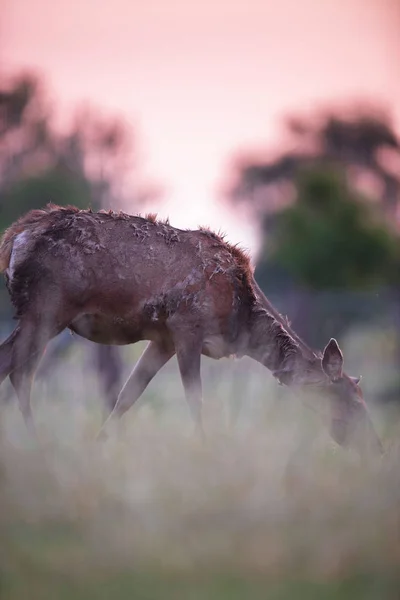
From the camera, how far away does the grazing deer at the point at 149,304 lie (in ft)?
27.4

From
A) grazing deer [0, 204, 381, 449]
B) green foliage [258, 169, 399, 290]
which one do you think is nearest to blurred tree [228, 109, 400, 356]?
green foliage [258, 169, 399, 290]

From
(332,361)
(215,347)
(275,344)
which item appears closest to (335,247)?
(275,344)

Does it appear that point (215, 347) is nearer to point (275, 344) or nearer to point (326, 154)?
point (275, 344)

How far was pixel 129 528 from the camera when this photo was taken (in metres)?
4.78

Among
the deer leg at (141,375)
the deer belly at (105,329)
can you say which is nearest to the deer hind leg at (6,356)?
the deer belly at (105,329)

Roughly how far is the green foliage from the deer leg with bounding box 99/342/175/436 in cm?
2582

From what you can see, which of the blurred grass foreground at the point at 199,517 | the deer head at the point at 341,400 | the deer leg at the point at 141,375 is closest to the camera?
the blurred grass foreground at the point at 199,517

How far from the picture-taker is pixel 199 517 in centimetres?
496

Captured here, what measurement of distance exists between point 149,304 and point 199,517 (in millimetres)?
3969

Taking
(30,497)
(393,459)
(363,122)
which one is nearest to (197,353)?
(393,459)

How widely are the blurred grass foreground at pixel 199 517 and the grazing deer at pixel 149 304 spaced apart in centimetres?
189

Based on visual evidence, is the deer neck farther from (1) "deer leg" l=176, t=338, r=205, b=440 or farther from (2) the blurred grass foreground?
(2) the blurred grass foreground

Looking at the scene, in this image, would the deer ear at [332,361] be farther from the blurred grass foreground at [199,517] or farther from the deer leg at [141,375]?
the blurred grass foreground at [199,517]

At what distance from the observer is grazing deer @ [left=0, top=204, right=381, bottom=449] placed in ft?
27.4
